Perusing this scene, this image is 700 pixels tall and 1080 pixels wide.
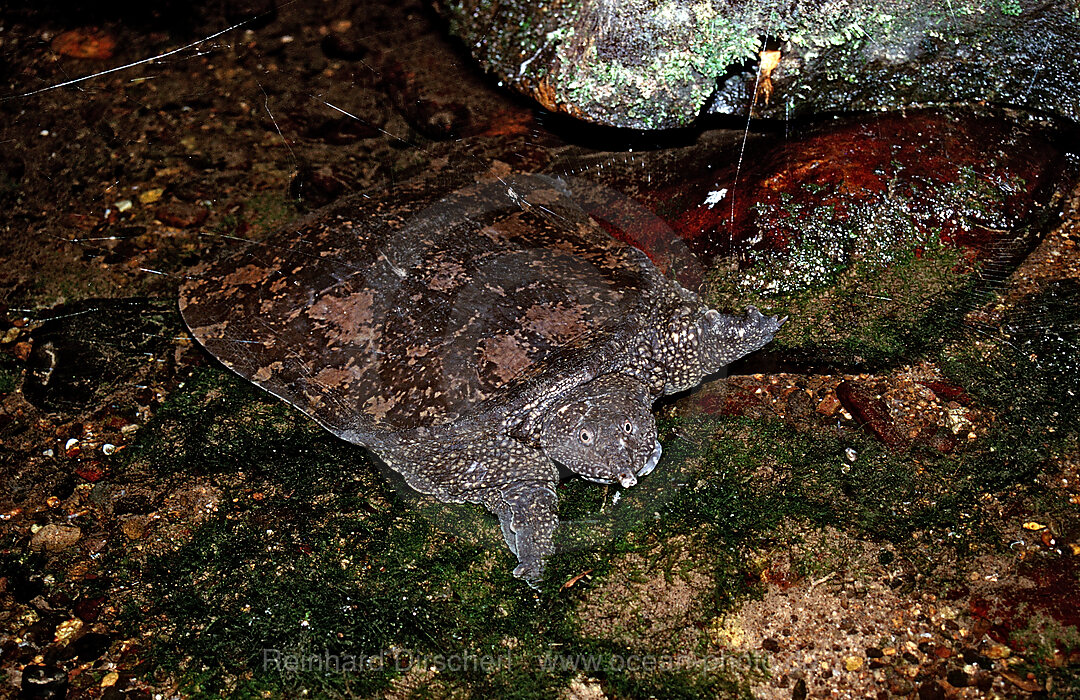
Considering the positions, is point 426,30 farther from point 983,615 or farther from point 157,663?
point 983,615

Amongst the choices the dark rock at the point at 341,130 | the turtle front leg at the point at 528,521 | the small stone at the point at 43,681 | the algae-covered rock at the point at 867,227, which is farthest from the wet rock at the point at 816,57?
the small stone at the point at 43,681

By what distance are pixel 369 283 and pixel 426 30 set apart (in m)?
2.79

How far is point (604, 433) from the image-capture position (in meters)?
3.06

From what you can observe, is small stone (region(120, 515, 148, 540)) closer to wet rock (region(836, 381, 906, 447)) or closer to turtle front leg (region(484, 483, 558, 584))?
turtle front leg (region(484, 483, 558, 584))

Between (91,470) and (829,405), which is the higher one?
(829,405)

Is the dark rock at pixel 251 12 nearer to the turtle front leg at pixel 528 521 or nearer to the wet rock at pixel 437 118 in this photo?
the wet rock at pixel 437 118

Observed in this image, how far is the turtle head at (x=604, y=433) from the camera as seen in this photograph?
3059 millimetres

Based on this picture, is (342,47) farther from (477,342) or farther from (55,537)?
(55,537)

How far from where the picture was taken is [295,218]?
4383 millimetres

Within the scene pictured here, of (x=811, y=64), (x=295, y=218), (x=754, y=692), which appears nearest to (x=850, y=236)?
(x=811, y=64)

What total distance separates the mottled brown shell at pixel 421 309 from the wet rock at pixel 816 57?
1.19 meters

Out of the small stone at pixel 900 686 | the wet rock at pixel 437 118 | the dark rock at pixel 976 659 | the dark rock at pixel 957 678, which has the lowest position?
the small stone at pixel 900 686

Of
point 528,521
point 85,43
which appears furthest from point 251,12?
point 528,521

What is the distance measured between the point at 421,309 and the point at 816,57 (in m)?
2.76
